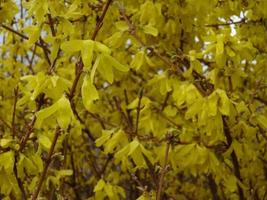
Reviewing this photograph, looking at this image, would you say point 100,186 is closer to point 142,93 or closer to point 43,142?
point 142,93

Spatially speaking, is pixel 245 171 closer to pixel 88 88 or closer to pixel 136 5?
pixel 136 5

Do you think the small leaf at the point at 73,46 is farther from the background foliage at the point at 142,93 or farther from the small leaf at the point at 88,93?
the small leaf at the point at 88,93

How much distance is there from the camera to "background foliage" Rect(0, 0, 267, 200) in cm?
157

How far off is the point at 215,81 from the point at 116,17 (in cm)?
51

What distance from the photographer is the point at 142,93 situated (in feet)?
7.30

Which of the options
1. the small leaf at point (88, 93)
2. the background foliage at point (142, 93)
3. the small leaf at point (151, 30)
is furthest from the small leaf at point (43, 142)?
the small leaf at point (151, 30)

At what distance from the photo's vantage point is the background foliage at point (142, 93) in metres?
1.57

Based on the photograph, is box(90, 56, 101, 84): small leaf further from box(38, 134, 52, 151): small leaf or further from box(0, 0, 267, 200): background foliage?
box(38, 134, 52, 151): small leaf

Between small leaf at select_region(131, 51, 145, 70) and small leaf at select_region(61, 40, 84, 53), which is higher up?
small leaf at select_region(61, 40, 84, 53)

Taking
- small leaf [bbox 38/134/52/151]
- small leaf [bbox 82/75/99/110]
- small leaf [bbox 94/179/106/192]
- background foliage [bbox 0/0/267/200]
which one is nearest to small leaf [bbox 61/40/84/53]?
background foliage [bbox 0/0/267/200]

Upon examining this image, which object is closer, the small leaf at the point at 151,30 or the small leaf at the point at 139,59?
the small leaf at the point at 151,30

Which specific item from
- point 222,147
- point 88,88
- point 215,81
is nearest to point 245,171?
point 222,147

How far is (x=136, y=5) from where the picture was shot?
2.53m

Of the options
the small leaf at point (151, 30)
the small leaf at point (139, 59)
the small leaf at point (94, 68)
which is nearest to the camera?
the small leaf at point (94, 68)
